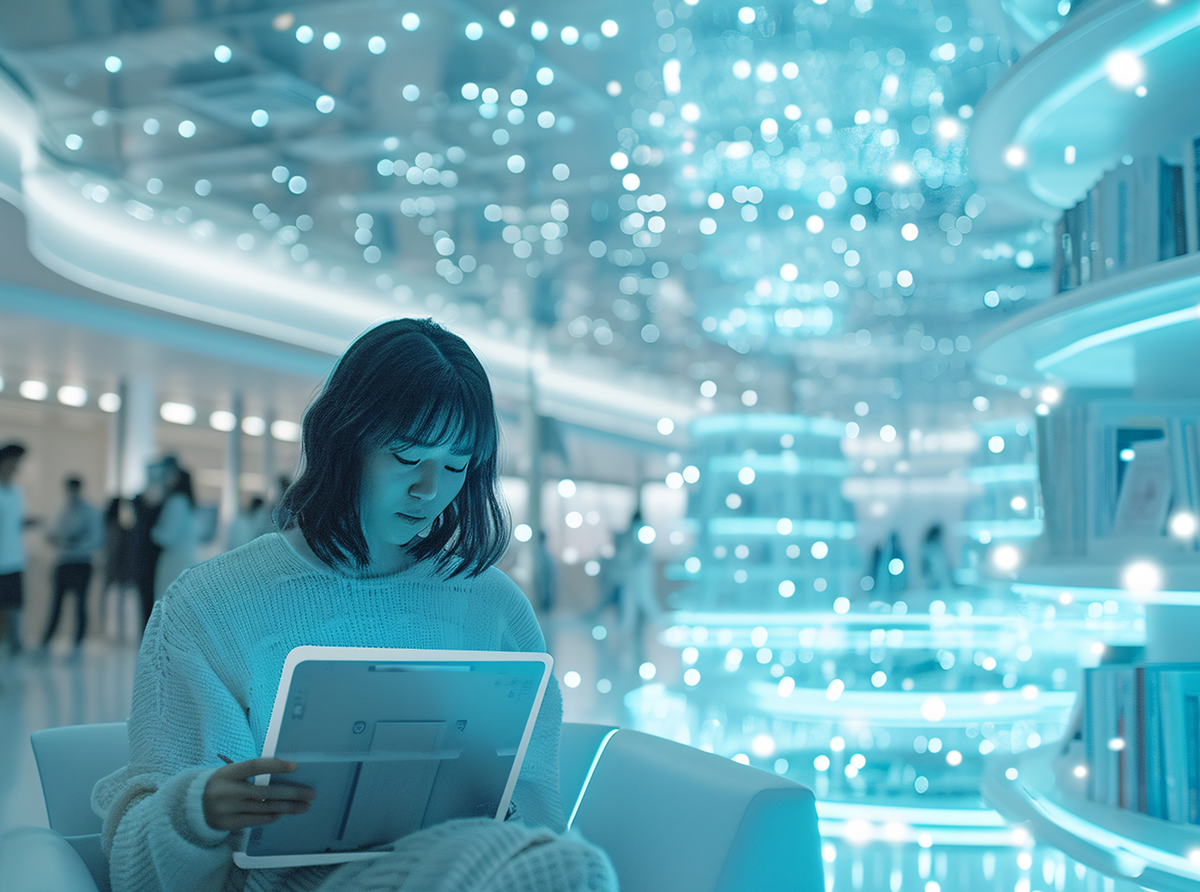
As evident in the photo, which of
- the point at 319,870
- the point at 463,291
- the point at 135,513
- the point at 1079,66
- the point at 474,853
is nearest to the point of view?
the point at 474,853

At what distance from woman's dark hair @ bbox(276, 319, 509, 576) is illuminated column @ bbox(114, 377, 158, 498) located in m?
11.0

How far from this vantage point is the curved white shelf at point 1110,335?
1.54m

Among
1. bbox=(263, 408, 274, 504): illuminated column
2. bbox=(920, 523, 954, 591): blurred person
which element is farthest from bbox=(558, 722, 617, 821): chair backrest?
bbox=(263, 408, 274, 504): illuminated column

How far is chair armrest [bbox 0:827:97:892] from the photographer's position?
0.99m

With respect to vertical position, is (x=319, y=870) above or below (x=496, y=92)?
below

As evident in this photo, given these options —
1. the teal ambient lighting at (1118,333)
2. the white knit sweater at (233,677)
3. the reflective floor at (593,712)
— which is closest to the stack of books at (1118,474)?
the teal ambient lighting at (1118,333)

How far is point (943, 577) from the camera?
9461 mm

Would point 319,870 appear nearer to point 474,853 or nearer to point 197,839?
point 197,839

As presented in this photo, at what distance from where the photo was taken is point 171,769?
1.15 meters

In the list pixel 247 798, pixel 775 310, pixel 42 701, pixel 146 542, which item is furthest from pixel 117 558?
pixel 247 798

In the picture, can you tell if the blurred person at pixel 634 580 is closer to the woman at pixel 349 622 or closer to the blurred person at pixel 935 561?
→ the blurred person at pixel 935 561

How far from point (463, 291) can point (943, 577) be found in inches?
222

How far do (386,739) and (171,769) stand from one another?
10.4 inches

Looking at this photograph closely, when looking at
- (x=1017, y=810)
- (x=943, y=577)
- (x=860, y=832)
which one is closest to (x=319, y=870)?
(x=1017, y=810)
